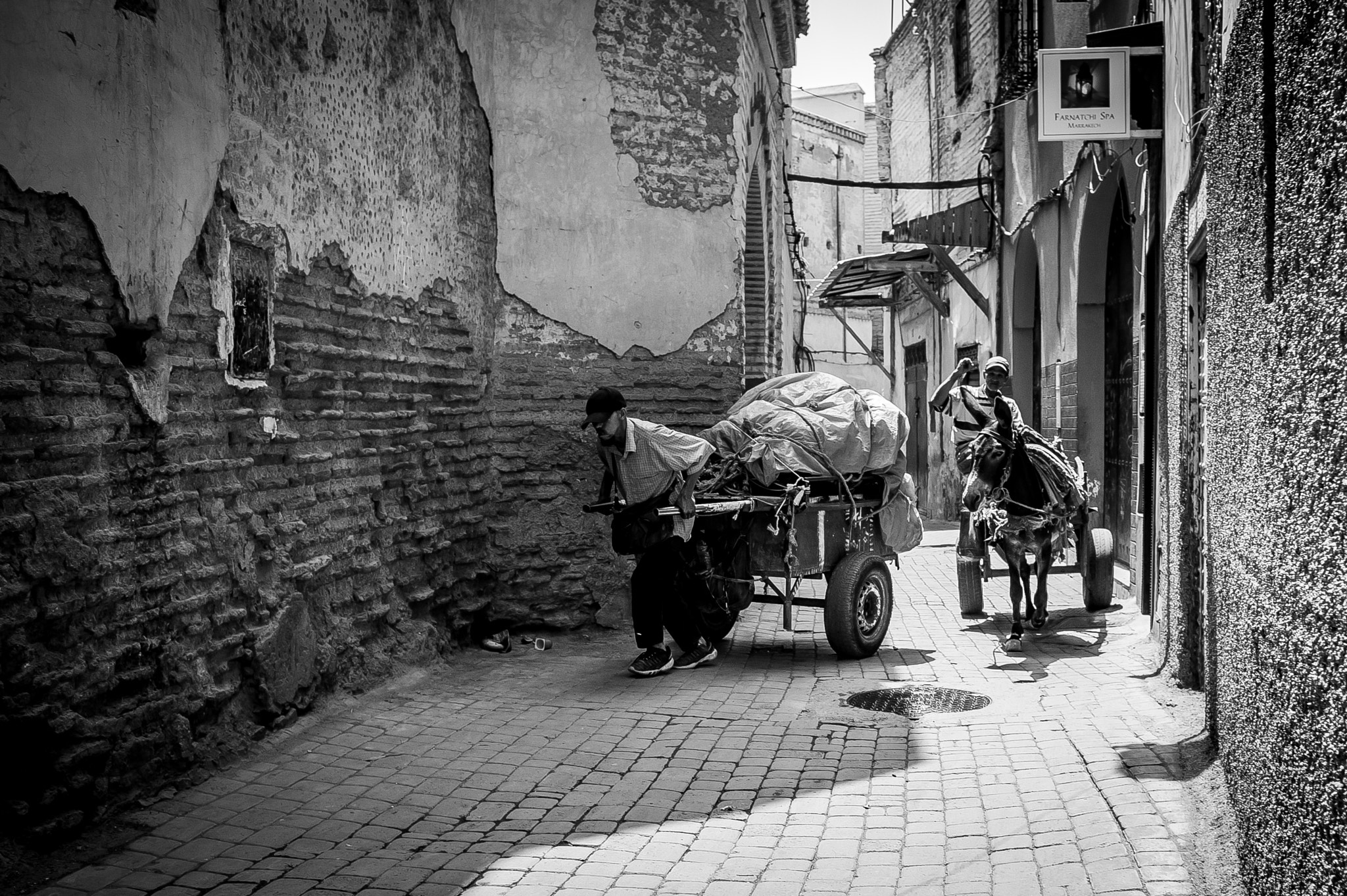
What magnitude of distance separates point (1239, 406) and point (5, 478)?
13.1 ft

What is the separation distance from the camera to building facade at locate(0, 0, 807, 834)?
4.38m

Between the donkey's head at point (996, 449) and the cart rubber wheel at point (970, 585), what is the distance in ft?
3.27

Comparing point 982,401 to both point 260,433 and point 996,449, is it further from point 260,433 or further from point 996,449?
point 260,433

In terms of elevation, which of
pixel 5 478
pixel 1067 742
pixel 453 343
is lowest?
pixel 1067 742

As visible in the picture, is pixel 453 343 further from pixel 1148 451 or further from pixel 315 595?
pixel 1148 451

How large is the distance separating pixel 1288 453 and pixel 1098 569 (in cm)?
669

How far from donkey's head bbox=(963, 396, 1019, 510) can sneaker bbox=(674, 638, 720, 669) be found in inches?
88.6

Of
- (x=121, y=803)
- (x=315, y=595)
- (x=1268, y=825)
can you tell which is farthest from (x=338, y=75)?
(x=1268, y=825)

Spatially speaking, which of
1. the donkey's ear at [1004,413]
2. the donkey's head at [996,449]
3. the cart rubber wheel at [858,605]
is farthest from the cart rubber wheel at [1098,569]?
the cart rubber wheel at [858,605]

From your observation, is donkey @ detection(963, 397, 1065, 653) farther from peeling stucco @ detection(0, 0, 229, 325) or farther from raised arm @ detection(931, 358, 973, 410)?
peeling stucco @ detection(0, 0, 229, 325)

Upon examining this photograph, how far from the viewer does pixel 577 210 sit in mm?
9023

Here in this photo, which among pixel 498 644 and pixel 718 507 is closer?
pixel 718 507

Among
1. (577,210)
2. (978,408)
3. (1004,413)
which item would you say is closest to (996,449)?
(1004,413)

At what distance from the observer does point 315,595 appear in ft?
20.7
